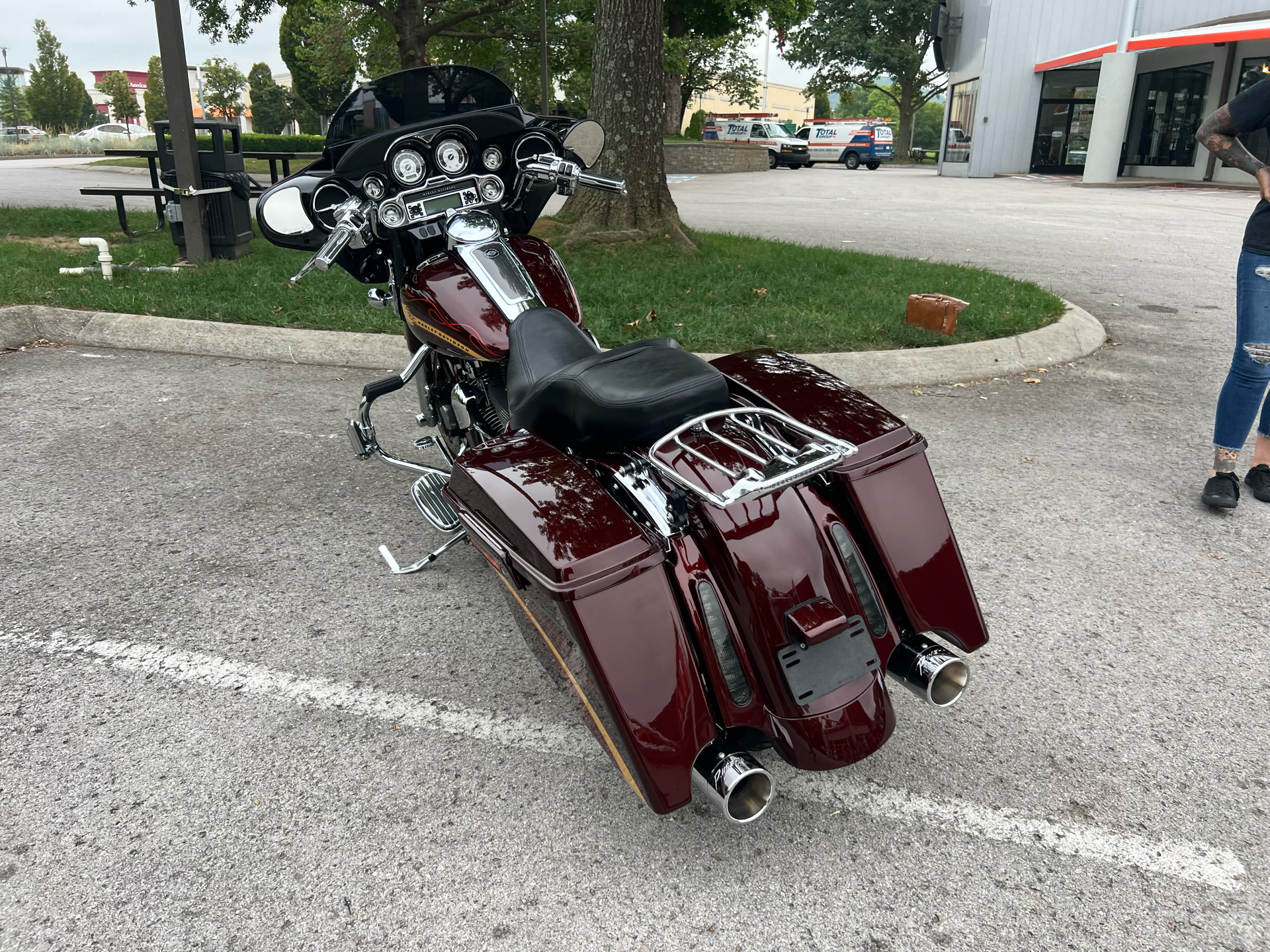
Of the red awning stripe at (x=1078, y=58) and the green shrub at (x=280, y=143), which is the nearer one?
the red awning stripe at (x=1078, y=58)

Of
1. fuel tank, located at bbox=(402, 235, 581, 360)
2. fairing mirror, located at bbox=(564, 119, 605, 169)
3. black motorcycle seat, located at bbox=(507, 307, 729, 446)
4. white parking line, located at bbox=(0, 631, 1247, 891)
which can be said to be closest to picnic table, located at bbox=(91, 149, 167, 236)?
fairing mirror, located at bbox=(564, 119, 605, 169)

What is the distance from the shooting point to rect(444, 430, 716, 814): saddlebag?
1.88m

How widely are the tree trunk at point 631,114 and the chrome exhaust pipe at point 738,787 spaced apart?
271 inches

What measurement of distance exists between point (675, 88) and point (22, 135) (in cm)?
4475

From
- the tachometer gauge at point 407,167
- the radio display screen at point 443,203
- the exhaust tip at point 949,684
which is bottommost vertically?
the exhaust tip at point 949,684

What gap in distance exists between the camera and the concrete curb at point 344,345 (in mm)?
5719

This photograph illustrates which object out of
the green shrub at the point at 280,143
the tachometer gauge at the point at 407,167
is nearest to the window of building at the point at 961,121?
the green shrub at the point at 280,143

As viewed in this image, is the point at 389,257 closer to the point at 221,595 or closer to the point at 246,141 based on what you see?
the point at 221,595

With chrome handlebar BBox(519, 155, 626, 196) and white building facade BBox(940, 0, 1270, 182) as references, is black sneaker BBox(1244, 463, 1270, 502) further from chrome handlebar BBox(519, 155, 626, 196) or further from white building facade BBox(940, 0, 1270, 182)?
white building facade BBox(940, 0, 1270, 182)

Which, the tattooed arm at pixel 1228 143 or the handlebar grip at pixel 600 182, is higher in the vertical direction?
the tattooed arm at pixel 1228 143

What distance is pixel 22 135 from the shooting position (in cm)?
5441

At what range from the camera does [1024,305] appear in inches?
275

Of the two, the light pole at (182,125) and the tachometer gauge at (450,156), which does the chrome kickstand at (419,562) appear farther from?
the light pole at (182,125)

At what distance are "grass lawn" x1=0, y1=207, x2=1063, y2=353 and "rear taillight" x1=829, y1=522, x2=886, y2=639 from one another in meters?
3.51
